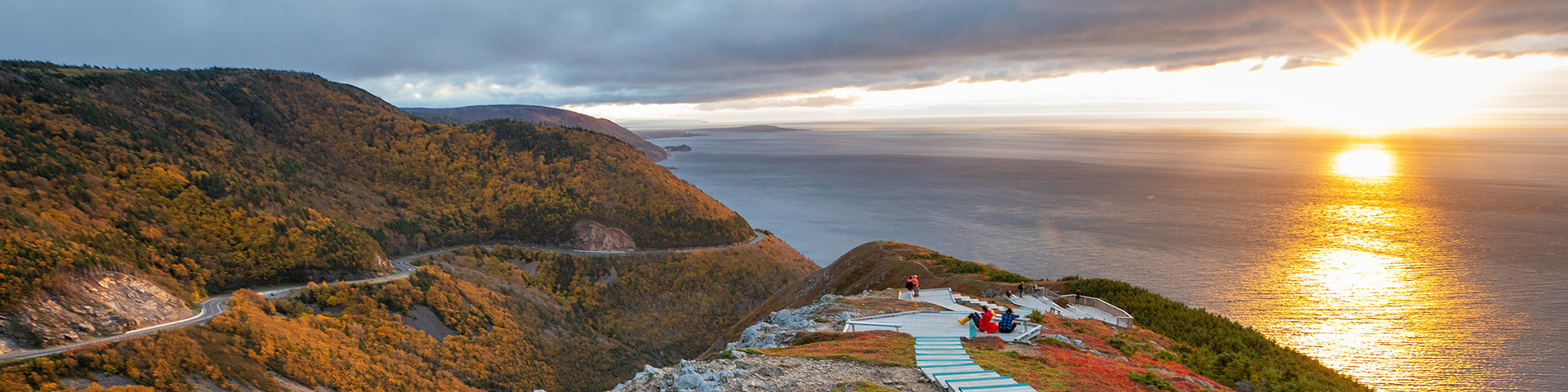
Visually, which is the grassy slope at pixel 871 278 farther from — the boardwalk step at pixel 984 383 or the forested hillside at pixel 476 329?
the forested hillside at pixel 476 329

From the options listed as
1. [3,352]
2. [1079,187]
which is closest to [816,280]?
[3,352]

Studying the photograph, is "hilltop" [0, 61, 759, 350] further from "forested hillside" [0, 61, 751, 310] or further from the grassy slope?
the grassy slope

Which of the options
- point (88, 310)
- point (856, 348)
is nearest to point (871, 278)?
point (856, 348)

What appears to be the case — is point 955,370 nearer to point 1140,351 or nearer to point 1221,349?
point 1140,351

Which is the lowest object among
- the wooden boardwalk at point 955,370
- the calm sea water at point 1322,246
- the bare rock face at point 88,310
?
the bare rock face at point 88,310

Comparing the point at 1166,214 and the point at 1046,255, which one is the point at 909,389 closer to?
the point at 1046,255

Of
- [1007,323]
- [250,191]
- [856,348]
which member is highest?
[1007,323]

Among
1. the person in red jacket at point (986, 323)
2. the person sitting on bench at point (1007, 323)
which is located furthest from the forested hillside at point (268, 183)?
the person sitting on bench at point (1007, 323)
